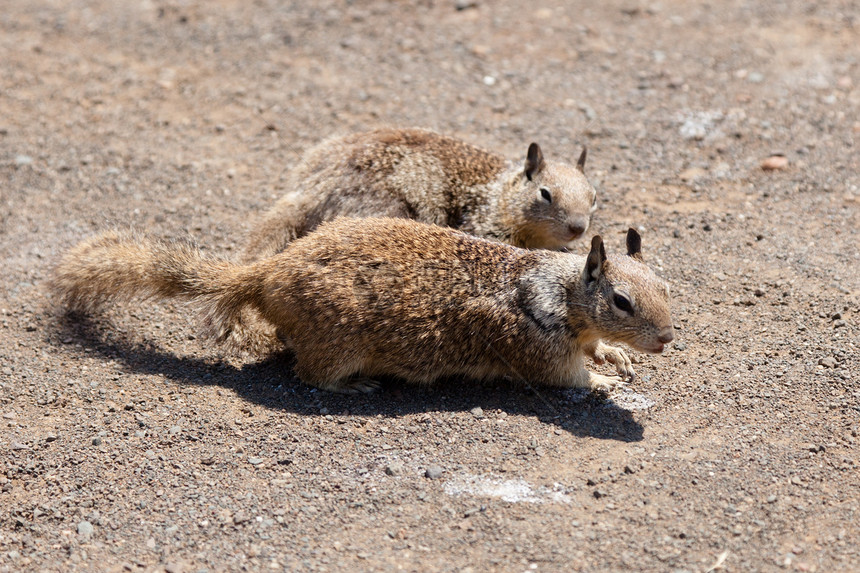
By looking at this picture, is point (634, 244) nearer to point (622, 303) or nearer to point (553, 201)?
point (622, 303)

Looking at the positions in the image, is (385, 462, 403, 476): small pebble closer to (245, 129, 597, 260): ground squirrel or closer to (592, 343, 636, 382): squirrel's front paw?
(592, 343, 636, 382): squirrel's front paw

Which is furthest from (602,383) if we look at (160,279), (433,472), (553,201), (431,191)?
(160,279)

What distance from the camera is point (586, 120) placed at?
33.6 feet

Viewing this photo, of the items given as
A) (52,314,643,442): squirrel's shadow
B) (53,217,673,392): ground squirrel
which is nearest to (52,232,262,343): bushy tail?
(53,217,673,392): ground squirrel

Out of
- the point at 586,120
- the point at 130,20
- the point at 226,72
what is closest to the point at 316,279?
the point at 586,120

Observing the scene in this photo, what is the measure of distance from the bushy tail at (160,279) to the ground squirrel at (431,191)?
0.94m

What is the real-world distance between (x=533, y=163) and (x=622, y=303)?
2409 millimetres

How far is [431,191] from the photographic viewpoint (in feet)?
26.4

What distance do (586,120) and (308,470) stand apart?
589 centimetres

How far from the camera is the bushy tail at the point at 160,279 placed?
6742 mm

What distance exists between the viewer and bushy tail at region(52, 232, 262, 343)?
6.74m

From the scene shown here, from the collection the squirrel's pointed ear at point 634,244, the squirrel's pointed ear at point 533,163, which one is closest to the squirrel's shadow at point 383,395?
the squirrel's pointed ear at point 634,244

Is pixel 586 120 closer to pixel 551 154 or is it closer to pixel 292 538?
pixel 551 154

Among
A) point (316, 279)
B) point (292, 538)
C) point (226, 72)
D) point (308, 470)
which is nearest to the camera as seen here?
point (292, 538)
